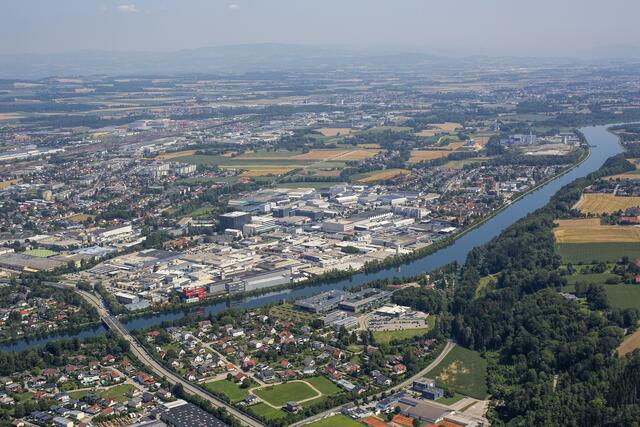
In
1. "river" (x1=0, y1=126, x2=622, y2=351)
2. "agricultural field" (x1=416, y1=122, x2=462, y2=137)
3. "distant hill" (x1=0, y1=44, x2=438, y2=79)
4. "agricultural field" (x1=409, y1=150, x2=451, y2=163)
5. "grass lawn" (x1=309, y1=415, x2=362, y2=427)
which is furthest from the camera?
"distant hill" (x1=0, y1=44, x2=438, y2=79)

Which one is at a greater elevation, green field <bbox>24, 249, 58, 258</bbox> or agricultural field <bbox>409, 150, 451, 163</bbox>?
agricultural field <bbox>409, 150, 451, 163</bbox>

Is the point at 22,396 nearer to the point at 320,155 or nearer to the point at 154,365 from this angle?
the point at 154,365

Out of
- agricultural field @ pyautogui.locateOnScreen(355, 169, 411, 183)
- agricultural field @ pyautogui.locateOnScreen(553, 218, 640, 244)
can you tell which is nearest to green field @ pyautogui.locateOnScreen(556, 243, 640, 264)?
agricultural field @ pyautogui.locateOnScreen(553, 218, 640, 244)

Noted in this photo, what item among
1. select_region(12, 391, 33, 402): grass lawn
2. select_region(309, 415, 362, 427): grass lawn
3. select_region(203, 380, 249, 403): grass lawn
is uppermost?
select_region(309, 415, 362, 427): grass lawn

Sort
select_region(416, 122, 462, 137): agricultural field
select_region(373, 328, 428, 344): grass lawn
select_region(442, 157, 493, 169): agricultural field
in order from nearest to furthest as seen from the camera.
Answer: select_region(373, 328, 428, 344): grass lawn → select_region(442, 157, 493, 169): agricultural field → select_region(416, 122, 462, 137): agricultural field

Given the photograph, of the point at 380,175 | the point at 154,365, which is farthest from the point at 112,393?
the point at 380,175

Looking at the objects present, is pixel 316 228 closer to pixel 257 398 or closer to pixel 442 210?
pixel 442 210

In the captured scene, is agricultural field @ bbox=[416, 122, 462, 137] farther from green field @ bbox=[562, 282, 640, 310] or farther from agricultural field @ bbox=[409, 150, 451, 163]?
green field @ bbox=[562, 282, 640, 310]
